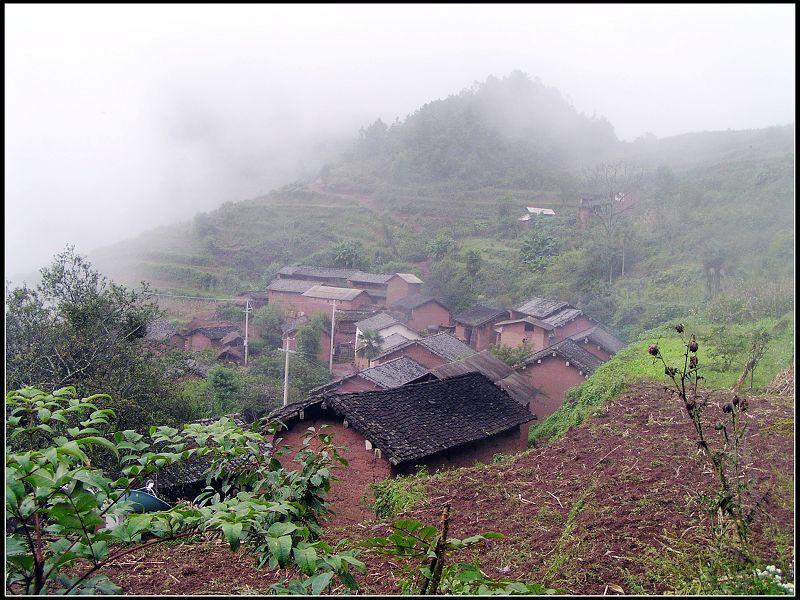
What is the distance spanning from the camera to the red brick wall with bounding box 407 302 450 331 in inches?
1101

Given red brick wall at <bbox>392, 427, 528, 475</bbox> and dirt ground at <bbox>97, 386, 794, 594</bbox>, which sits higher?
dirt ground at <bbox>97, 386, 794, 594</bbox>

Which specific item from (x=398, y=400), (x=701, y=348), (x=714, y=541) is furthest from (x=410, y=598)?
(x=701, y=348)

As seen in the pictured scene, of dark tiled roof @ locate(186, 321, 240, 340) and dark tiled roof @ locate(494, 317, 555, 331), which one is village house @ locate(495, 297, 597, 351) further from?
dark tiled roof @ locate(186, 321, 240, 340)

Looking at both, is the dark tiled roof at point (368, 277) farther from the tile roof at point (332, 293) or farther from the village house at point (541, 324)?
the village house at point (541, 324)

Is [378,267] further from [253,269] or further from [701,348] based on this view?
[701,348]

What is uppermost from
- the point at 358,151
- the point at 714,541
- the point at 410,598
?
the point at 358,151

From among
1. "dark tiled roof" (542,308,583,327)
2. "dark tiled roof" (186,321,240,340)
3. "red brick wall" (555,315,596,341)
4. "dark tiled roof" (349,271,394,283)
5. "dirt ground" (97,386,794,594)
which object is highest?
"dirt ground" (97,386,794,594)

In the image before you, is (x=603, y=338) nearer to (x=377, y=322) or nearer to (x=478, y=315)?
(x=478, y=315)

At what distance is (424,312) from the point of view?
28188mm

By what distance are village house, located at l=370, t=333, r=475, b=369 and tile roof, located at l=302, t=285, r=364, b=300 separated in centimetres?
814

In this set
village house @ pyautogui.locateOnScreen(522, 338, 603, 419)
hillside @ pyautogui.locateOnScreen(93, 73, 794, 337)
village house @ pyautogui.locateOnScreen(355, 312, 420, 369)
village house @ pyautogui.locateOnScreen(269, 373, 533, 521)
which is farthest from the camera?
village house @ pyautogui.locateOnScreen(355, 312, 420, 369)

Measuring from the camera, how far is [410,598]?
1.48 metres

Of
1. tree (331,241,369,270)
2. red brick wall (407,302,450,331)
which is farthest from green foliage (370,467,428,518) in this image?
tree (331,241,369,270)

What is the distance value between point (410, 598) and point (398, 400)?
8.10 meters
